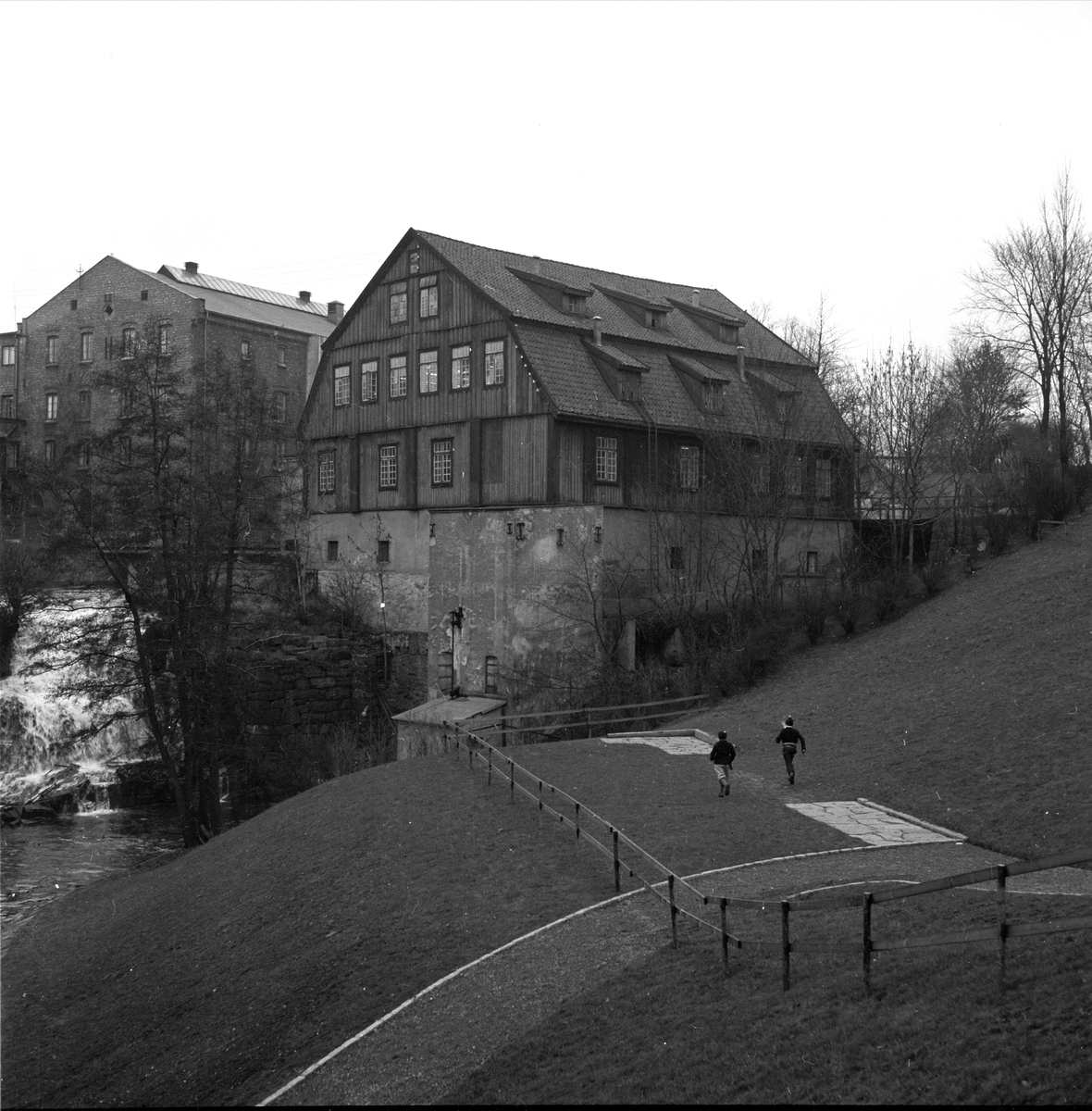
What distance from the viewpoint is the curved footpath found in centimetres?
1059

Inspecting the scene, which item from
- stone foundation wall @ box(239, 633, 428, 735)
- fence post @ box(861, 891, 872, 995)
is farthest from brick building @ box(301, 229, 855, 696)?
fence post @ box(861, 891, 872, 995)

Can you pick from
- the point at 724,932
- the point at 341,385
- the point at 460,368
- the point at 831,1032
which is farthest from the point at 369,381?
the point at 831,1032

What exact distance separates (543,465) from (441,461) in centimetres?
509

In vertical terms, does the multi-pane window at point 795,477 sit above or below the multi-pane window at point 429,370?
below

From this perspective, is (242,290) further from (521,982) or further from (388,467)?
(521,982)

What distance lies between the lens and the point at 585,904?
13891 millimetres

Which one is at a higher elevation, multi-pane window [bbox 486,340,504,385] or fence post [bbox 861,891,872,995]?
multi-pane window [bbox 486,340,504,385]

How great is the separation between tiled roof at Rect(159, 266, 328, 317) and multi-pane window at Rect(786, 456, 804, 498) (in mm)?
37207

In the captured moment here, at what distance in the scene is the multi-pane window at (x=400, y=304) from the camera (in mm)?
42031

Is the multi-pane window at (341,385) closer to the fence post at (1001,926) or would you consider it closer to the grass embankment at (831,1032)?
the grass embankment at (831,1032)

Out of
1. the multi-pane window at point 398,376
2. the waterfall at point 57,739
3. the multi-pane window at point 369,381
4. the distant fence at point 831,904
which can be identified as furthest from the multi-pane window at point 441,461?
the distant fence at point 831,904

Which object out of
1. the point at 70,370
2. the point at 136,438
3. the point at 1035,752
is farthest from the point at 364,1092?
the point at 70,370

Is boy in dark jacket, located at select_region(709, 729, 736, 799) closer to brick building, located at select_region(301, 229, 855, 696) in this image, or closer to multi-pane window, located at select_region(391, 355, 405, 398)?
brick building, located at select_region(301, 229, 855, 696)

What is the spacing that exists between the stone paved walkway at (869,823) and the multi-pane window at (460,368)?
2423 centimetres
